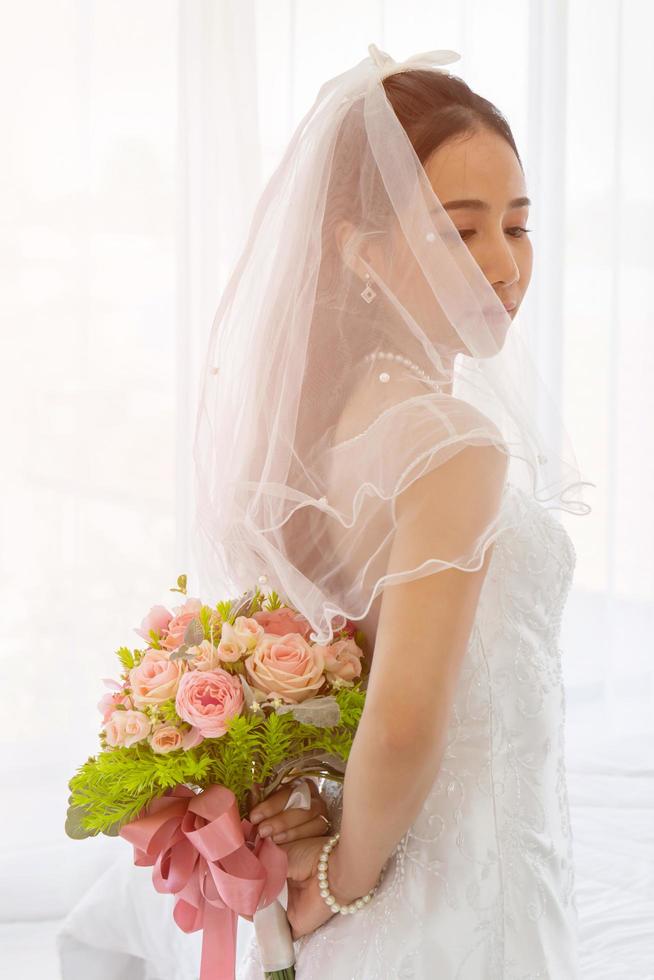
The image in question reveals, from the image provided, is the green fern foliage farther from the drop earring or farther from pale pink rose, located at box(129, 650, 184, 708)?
the drop earring

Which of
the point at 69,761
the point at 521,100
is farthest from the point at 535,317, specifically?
the point at 69,761

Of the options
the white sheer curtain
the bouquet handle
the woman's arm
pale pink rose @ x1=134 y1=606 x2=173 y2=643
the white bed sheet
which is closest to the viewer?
the woman's arm

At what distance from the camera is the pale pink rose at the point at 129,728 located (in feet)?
3.81

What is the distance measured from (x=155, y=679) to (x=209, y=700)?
99 mm

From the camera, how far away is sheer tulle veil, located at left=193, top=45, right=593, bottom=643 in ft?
3.59

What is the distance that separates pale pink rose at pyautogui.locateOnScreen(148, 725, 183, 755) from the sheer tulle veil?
20 cm

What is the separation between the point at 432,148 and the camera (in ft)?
3.80

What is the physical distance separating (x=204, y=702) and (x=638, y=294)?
127 inches

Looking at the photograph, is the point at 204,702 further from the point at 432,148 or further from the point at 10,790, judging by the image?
the point at 10,790

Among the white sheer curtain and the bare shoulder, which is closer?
the bare shoulder

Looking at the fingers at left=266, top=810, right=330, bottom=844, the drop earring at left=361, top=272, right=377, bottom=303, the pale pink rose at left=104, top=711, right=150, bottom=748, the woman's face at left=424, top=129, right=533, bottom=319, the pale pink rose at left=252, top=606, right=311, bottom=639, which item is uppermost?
the woman's face at left=424, top=129, right=533, bottom=319

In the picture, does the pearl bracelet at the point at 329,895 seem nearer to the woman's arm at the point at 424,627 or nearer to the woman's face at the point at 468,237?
the woman's arm at the point at 424,627

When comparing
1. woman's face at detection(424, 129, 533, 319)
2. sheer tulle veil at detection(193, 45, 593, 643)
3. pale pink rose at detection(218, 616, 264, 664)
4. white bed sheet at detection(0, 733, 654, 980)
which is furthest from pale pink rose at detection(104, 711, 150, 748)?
white bed sheet at detection(0, 733, 654, 980)

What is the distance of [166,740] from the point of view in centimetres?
115
